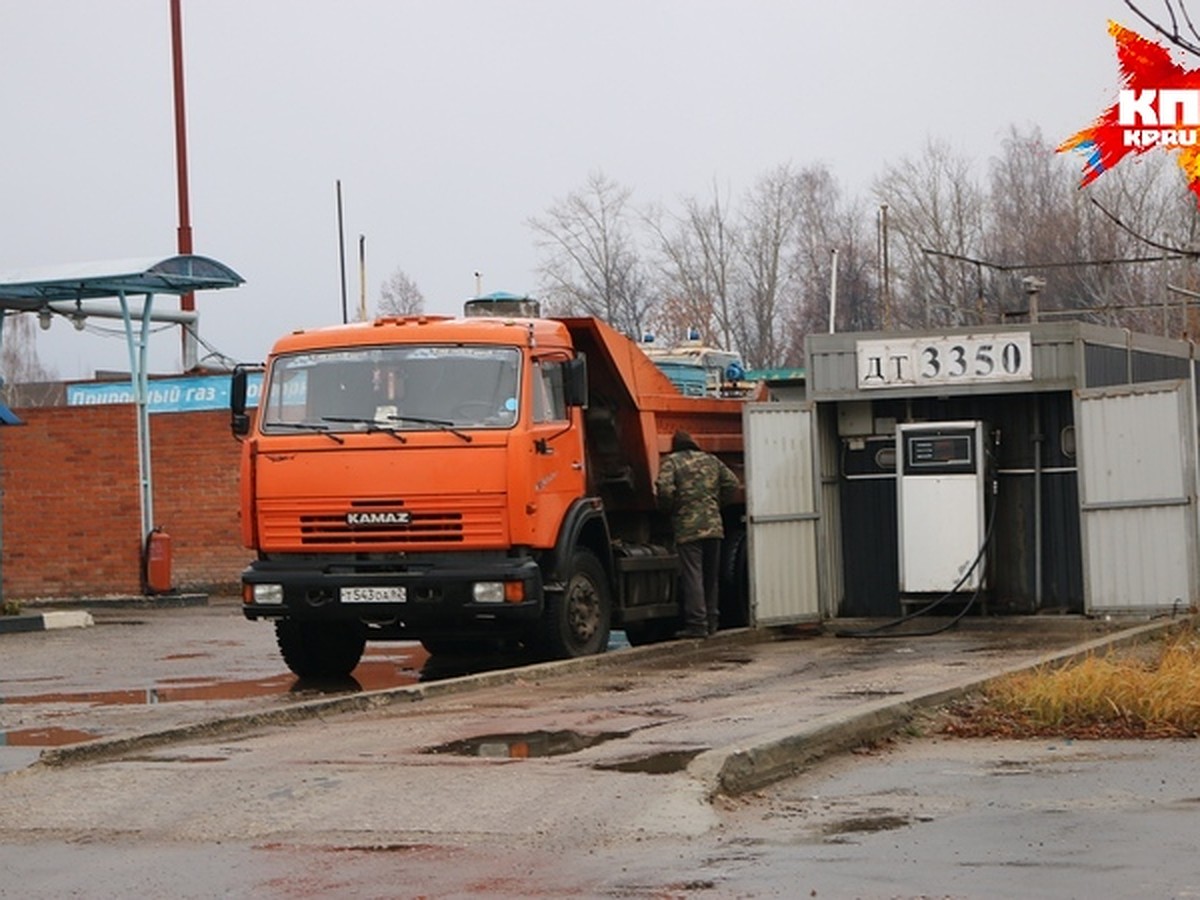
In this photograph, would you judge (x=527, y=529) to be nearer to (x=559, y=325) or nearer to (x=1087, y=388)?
(x=559, y=325)

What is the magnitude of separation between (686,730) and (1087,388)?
882 centimetres

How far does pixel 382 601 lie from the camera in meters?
16.6

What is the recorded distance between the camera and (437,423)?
16766 millimetres

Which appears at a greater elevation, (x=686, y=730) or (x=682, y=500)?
(x=682, y=500)

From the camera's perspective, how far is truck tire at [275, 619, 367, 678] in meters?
17.8

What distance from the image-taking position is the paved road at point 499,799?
781 cm

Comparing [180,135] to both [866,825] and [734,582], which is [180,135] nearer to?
[734,582]

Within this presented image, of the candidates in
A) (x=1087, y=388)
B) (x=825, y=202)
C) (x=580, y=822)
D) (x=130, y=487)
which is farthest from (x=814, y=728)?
(x=825, y=202)

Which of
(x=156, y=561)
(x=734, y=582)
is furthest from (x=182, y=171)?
(x=734, y=582)

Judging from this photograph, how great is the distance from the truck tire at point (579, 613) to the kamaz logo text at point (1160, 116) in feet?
32.4

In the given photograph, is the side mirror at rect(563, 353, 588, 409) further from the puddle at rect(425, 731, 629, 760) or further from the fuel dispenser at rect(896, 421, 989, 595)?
the puddle at rect(425, 731, 629, 760)

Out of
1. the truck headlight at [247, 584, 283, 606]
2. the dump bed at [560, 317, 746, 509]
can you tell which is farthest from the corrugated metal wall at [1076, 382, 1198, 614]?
the truck headlight at [247, 584, 283, 606]

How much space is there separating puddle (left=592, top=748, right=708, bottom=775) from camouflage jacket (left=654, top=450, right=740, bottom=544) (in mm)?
8212

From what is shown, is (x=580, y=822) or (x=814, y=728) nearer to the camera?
(x=580, y=822)
